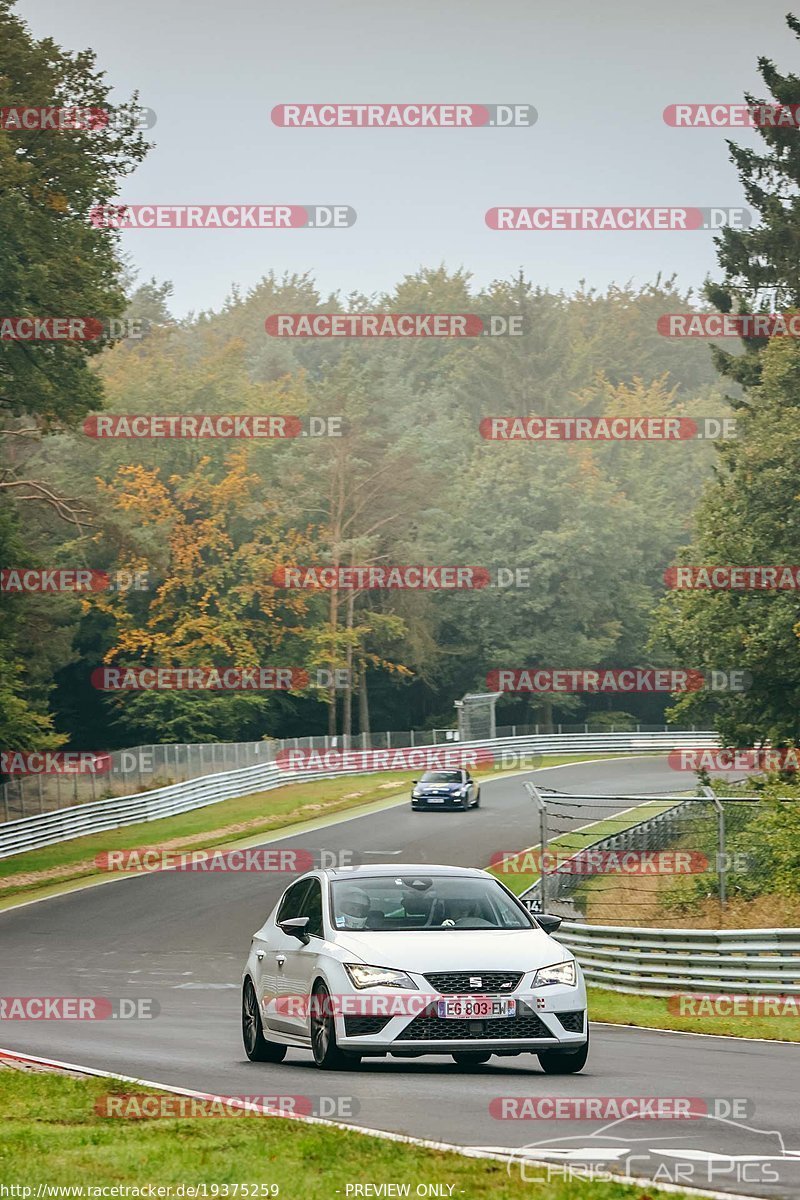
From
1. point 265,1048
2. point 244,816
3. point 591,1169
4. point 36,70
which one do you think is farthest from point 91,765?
point 591,1169

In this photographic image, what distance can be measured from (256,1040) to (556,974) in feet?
9.57

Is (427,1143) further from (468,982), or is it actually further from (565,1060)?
(565,1060)

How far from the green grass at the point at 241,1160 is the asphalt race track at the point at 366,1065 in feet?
1.39

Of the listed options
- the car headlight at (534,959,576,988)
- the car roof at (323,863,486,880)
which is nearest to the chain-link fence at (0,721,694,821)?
the car roof at (323,863,486,880)

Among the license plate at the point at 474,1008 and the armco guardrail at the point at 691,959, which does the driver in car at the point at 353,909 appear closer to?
the license plate at the point at 474,1008

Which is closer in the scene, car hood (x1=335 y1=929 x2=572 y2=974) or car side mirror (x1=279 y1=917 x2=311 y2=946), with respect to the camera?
car hood (x1=335 y1=929 x2=572 y2=974)

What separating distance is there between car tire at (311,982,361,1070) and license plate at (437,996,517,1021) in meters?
0.79

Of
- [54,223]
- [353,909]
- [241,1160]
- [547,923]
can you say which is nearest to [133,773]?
[54,223]

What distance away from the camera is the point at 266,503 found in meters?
77.2

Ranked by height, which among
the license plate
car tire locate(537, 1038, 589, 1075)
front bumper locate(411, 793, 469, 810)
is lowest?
front bumper locate(411, 793, 469, 810)

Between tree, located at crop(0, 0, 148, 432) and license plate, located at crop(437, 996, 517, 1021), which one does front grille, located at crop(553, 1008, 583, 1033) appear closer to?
license plate, located at crop(437, 996, 517, 1021)

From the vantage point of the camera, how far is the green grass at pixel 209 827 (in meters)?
43.3

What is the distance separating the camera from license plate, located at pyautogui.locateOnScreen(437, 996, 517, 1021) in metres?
12.2

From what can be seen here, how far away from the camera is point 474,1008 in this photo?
12.2 m
